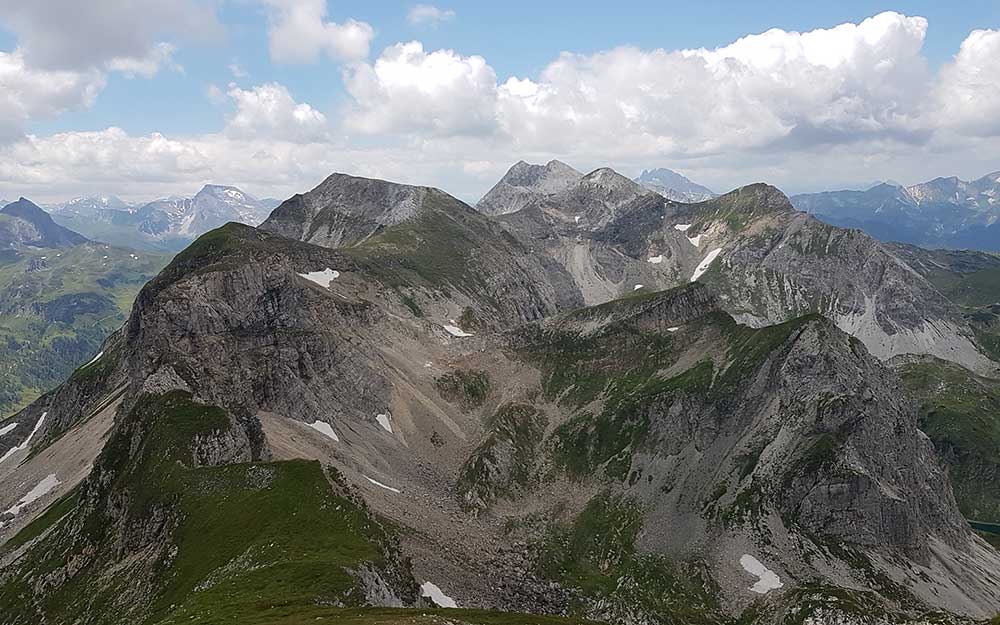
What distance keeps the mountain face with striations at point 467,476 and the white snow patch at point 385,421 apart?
1.13 ft

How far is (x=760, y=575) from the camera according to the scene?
11056 cm

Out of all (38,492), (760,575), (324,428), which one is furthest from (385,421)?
(760,575)

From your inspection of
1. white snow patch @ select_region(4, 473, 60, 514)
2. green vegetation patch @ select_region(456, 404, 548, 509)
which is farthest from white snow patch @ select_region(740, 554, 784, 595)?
white snow patch @ select_region(4, 473, 60, 514)

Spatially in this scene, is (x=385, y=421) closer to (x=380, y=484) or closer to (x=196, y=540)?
(x=380, y=484)

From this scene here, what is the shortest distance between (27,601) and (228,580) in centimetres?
4126

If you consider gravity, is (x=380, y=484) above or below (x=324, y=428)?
below

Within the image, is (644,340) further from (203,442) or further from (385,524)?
(203,442)

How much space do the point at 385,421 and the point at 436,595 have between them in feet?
207

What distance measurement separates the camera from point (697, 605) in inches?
4215

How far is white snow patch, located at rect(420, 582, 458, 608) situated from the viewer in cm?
8788

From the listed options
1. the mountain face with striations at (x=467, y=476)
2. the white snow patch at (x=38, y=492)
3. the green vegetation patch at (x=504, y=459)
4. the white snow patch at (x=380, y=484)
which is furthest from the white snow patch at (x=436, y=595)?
the white snow patch at (x=38, y=492)

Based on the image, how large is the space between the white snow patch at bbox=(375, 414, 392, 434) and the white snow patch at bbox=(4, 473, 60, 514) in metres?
63.4

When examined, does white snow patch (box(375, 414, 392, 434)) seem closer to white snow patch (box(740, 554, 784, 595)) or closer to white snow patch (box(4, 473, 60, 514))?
white snow patch (box(4, 473, 60, 514))

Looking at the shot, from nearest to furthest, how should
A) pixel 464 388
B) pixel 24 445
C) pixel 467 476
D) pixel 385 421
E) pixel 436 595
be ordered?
pixel 436 595, pixel 467 476, pixel 385 421, pixel 464 388, pixel 24 445
